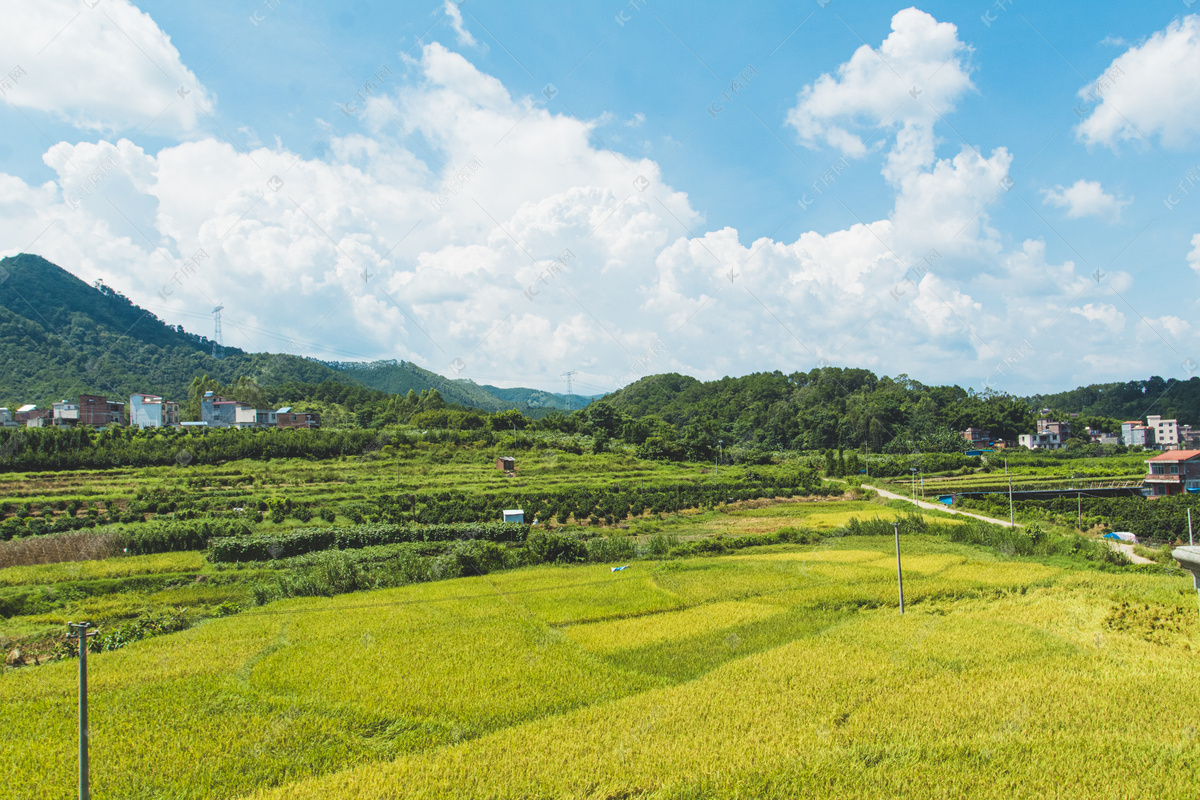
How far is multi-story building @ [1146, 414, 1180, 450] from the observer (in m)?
76.2

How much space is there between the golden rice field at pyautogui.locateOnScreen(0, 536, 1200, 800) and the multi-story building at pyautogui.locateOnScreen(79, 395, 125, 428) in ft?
158

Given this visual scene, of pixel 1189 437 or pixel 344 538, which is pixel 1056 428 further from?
pixel 344 538

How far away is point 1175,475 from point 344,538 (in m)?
52.6

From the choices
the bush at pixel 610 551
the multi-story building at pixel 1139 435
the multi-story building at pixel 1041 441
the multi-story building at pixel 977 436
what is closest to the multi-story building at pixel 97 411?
the bush at pixel 610 551

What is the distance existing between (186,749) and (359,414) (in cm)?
6172

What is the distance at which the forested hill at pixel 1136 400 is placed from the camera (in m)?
82.6

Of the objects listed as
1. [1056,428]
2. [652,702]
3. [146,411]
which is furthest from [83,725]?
[1056,428]

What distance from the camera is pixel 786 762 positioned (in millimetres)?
8453

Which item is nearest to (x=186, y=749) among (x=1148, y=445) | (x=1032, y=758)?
(x=1032, y=758)

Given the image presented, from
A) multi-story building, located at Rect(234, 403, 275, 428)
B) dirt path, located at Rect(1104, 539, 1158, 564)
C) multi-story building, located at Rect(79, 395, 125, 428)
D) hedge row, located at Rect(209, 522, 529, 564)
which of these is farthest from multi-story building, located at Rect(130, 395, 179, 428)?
dirt path, located at Rect(1104, 539, 1158, 564)

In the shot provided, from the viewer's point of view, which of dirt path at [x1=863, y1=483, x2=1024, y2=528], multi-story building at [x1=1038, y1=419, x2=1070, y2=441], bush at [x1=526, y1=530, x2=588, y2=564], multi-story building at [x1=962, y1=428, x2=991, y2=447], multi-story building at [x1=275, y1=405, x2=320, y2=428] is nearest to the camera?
bush at [x1=526, y1=530, x2=588, y2=564]

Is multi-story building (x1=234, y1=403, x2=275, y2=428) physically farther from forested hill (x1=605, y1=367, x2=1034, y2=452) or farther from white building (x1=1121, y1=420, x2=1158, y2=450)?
white building (x1=1121, y1=420, x2=1158, y2=450)

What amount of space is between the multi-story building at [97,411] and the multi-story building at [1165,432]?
379 ft

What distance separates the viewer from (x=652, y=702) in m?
10.9
